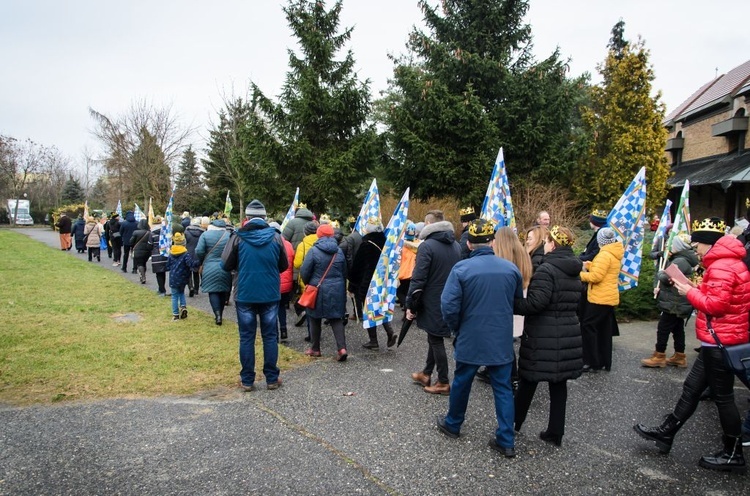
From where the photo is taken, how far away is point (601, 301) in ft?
21.2

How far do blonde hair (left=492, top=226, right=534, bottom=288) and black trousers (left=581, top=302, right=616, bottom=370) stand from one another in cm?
234

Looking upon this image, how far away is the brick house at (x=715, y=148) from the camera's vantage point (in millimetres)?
22945

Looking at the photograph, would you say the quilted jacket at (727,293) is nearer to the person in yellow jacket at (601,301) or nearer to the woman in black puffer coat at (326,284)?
the person in yellow jacket at (601,301)

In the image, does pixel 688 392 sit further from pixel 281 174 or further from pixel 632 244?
pixel 281 174

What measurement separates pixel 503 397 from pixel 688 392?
154cm

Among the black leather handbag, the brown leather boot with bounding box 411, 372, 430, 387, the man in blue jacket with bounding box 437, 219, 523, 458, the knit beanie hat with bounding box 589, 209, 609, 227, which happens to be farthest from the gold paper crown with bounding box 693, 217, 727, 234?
the brown leather boot with bounding box 411, 372, 430, 387

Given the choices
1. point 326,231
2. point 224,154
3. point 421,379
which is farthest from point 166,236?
point 224,154

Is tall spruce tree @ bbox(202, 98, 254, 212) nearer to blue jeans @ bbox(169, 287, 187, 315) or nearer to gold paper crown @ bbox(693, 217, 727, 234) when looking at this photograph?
blue jeans @ bbox(169, 287, 187, 315)

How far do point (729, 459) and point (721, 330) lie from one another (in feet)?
3.38

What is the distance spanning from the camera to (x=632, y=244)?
8.01 meters

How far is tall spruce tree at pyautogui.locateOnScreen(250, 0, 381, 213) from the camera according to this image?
760 inches

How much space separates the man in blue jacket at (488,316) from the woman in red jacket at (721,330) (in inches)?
53.3

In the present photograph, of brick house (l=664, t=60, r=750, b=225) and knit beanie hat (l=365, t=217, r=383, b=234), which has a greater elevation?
brick house (l=664, t=60, r=750, b=225)

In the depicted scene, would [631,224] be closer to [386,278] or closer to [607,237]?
[607,237]
